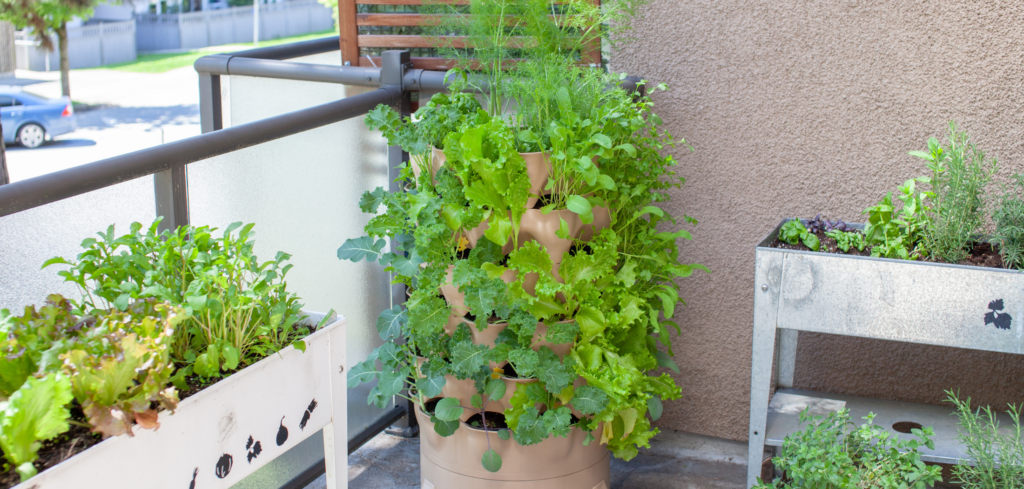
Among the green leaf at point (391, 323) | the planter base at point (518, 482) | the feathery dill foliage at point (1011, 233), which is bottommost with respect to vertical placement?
the planter base at point (518, 482)

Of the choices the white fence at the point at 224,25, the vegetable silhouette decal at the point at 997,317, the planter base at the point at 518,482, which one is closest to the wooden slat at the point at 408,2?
the planter base at the point at 518,482

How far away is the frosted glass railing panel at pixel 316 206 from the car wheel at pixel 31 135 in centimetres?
1025

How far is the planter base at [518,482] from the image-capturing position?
70.1 inches

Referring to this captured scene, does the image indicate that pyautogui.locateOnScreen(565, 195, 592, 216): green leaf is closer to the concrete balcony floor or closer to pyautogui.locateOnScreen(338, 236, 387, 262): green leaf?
pyautogui.locateOnScreen(338, 236, 387, 262): green leaf

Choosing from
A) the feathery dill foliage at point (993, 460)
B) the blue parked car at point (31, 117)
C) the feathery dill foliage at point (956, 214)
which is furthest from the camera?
the blue parked car at point (31, 117)

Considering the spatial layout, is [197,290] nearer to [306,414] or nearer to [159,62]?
[306,414]

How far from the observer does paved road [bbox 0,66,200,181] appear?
409 inches

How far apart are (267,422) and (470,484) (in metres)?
0.66

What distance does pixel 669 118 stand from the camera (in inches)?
85.9

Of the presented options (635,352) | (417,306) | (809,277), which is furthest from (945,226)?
(417,306)

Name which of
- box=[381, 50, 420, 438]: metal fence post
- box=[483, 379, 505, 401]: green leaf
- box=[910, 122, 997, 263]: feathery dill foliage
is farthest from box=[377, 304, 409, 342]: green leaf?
box=[910, 122, 997, 263]: feathery dill foliage

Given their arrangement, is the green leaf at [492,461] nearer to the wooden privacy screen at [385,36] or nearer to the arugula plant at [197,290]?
the arugula plant at [197,290]

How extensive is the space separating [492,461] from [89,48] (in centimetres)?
1917

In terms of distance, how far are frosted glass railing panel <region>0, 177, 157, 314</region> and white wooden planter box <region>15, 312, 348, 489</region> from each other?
0.38m
